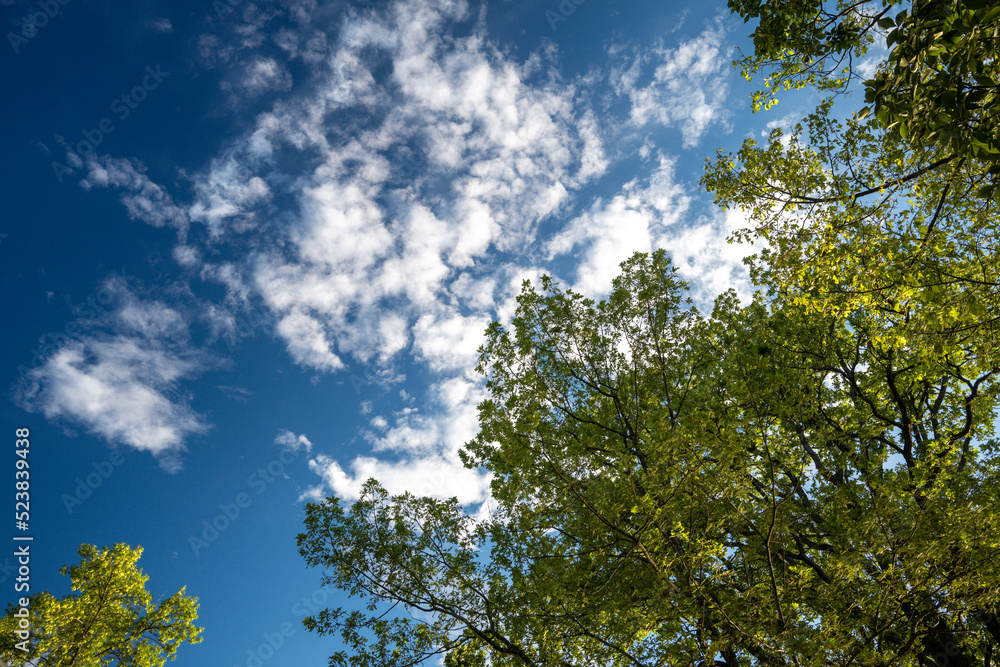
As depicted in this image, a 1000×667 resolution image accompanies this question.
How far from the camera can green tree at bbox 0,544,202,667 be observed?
12.5 meters

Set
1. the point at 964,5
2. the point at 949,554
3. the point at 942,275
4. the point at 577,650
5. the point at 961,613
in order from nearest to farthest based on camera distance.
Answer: the point at 964,5
the point at 942,275
the point at 949,554
the point at 961,613
the point at 577,650

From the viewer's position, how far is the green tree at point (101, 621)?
12.5 meters

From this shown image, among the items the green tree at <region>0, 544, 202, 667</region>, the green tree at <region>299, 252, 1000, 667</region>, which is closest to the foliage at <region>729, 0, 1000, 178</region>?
the green tree at <region>299, 252, 1000, 667</region>

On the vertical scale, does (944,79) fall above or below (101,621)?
below

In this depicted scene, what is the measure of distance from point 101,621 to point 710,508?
17.4 meters

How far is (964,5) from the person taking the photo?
8.31 ft

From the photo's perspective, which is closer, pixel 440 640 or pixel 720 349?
pixel 440 640

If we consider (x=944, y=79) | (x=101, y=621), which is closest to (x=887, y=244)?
(x=944, y=79)

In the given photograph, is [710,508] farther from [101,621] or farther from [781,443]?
[101,621]

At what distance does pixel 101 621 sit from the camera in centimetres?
1310

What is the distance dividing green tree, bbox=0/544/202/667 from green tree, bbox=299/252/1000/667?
32.0 feet

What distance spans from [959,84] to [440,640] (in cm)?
1003

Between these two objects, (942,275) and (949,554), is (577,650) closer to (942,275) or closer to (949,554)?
(949,554)

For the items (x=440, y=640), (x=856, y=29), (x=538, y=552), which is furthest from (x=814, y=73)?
(x=440, y=640)
